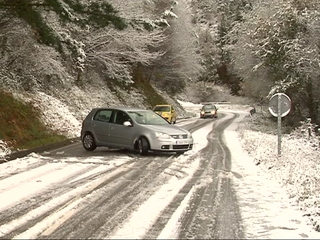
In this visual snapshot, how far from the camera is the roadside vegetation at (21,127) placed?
1513 centimetres

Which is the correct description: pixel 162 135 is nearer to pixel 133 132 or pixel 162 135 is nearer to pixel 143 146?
pixel 143 146

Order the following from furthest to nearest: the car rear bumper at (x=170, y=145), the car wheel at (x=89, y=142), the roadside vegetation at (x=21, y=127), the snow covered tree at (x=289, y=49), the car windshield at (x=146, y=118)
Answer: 1. the snow covered tree at (x=289, y=49)
2. the roadside vegetation at (x=21, y=127)
3. the car wheel at (x=89, y=142)
4. the car windshield at (x=146, y=118)
5. the car rear bumper at (x=170, y=145)

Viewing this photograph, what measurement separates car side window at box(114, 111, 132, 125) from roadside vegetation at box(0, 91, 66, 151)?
11.0 ft

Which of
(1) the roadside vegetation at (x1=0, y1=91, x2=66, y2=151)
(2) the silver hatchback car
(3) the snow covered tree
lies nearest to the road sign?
(2) the silver hatchback car

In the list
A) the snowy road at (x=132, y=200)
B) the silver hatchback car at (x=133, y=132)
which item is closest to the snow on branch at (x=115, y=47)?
the silver hatchback car at (x=133, y=132)

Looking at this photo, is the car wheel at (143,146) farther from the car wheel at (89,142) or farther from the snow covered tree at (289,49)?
the snow covered tree at (289,49)

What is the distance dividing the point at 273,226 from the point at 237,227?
0.51m

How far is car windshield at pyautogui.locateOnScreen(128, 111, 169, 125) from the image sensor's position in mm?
14086

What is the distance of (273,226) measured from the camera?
5.89m

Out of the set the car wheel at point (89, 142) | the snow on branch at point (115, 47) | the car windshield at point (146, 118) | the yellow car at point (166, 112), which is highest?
the snow on branch at point (115, 47)

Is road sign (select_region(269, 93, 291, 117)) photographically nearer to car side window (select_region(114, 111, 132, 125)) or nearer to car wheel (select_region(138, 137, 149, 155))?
car wheel (select_region(138, 137, 149, 155))

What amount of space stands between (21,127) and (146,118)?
5.67 meters

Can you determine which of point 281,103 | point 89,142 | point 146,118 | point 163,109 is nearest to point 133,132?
point 146,118

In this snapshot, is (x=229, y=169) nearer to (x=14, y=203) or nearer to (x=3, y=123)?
(x=14, y=203)
